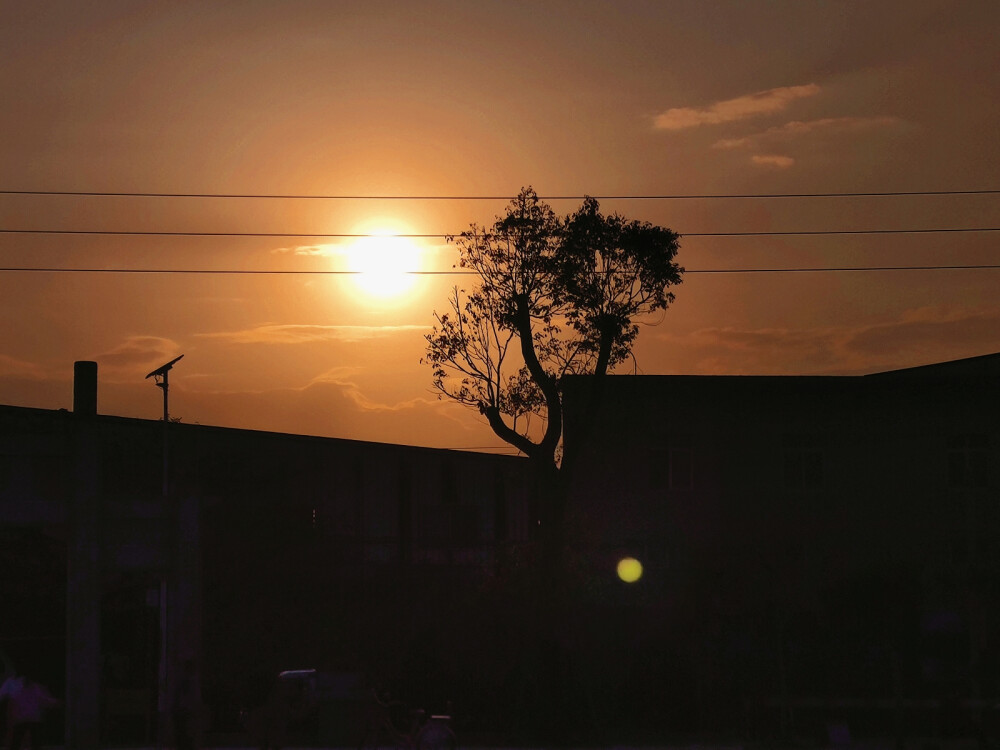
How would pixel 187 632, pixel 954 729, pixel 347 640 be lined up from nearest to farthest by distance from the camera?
pixel 954 729 → pixel 187 632 → pixel 347 640

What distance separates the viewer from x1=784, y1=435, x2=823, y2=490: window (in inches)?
1540

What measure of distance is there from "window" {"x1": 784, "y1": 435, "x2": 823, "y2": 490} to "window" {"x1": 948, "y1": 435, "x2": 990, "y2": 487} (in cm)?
369

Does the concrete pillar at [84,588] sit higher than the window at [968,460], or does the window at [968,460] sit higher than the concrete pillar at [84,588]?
the window at [968,460]

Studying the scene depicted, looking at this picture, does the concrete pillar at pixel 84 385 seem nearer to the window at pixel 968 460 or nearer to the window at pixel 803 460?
the window at pixel 803 460

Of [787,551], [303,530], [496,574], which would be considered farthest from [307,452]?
[787,551]

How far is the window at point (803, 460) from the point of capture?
39125mm

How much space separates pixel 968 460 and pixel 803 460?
461 centimetres

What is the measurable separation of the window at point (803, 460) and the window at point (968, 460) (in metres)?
3.69

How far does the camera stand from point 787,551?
3616cm

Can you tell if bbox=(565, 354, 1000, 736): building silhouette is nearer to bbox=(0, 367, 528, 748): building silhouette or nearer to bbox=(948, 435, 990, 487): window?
bbox=(948, 435, 990, 487): window

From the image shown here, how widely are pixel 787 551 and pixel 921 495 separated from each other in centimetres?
522

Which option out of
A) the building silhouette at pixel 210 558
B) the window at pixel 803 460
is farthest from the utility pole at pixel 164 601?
the window at pixel 803 460

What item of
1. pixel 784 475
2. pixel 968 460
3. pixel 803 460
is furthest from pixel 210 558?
pixel 968 460

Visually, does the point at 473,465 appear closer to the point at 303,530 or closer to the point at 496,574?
the point at 303,530
